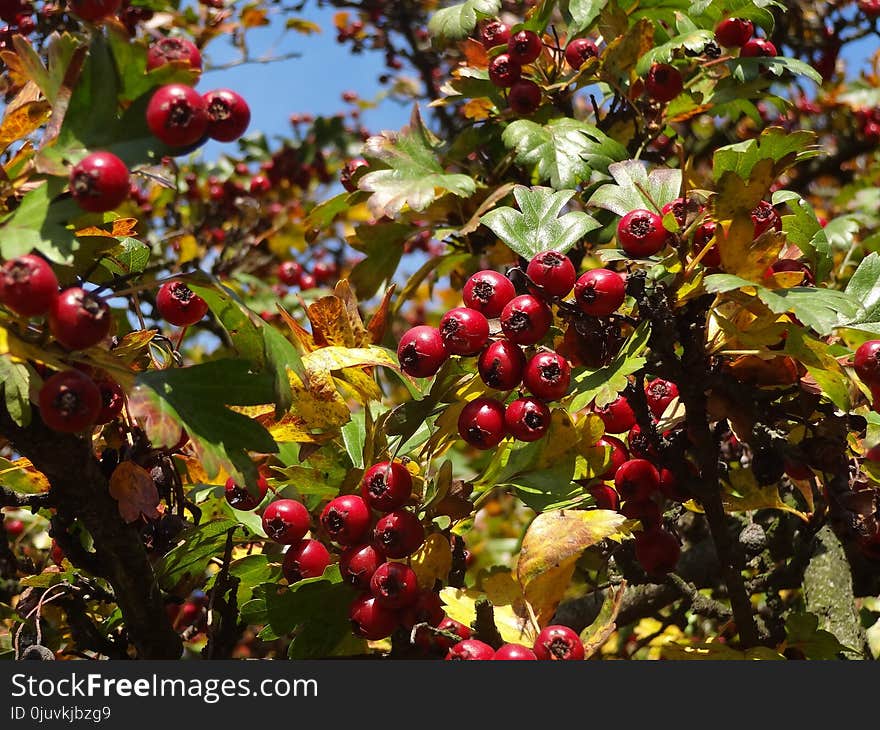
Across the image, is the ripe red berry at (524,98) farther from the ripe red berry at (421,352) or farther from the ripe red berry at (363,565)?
the ripe red berry at (363,565)

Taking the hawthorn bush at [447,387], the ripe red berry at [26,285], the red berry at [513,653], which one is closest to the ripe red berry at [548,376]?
the hawthorn bush at [447,387]

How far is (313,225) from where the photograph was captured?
246 cm

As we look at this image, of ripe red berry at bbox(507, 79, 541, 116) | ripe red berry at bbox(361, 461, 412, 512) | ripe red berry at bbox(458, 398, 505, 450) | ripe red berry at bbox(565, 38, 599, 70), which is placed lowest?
ripe red berry at bbox(361, 461, 412, 512)

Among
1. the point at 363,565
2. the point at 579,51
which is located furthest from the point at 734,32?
the point at 363,565

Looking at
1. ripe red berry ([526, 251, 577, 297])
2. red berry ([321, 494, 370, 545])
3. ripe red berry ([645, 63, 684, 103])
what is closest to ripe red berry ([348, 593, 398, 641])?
red berry ([321, 494, 370, 545])

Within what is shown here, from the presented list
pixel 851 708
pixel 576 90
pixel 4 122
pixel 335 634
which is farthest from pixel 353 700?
pixel 576 90

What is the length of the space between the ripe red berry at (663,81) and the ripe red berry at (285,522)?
1.29 metres

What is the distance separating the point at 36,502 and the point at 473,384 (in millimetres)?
798

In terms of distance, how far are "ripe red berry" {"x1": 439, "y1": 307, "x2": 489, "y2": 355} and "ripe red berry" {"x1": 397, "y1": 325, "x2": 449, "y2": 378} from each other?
0.03 meters

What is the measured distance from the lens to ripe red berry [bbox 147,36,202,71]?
4.28ft

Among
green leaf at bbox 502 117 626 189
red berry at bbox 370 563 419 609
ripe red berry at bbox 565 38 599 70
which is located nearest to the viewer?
red berry at bbox 370 563 419 609

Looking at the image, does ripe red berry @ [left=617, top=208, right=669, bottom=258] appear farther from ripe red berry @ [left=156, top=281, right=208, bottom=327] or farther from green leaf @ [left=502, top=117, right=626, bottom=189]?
ripe red berry @ [left=156, top=281, right=208, bottom=327]

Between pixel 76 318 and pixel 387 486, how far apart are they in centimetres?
58

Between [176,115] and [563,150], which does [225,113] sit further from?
[563,150]
